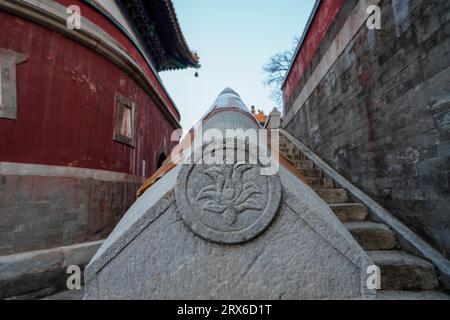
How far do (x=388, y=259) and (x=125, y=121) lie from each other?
5.22 meters

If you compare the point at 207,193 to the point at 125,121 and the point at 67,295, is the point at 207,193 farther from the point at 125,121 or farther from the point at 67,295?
the point at 125,121

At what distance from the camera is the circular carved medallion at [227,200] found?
1.04 m

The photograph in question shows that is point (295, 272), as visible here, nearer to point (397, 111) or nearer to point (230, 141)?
point (230, 141)

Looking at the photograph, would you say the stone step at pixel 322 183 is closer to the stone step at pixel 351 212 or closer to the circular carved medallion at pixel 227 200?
the stone step at pixel 351 212

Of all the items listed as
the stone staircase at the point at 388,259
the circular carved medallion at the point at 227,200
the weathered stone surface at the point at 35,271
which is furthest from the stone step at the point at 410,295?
the weathered stone surface at the point at 35,271

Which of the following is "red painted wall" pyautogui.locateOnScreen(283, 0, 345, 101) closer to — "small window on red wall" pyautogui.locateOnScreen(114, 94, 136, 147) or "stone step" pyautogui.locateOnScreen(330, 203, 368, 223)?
"stone step" pyautogui.locateOnScreen(330, 203, 368, 223)

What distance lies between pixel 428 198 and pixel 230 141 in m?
2.21

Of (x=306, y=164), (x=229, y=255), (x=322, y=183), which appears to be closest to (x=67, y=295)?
(x=229, y=255)

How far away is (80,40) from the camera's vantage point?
12.4 ft

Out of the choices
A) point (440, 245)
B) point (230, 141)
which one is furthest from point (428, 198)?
point (230, 141)

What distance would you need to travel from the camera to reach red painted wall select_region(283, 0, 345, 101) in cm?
425

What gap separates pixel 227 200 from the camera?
1065 mm

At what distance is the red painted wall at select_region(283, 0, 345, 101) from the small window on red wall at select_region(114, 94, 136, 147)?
4659 millimetres
